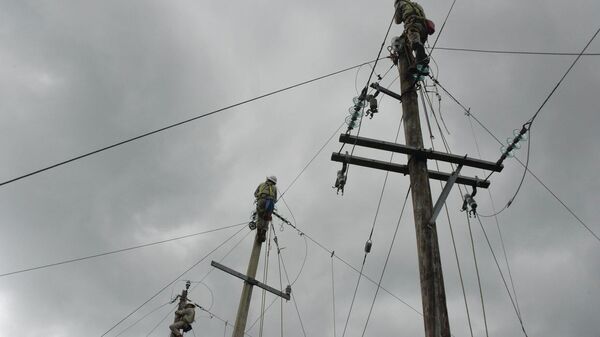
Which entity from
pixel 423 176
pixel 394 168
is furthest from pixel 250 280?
pixel 423 176

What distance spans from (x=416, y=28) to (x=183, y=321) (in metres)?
12.4

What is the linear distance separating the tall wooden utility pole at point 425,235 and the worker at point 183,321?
1148cm

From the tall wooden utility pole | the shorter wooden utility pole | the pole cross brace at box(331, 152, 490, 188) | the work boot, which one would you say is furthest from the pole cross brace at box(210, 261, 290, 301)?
the tall wooden utility pole

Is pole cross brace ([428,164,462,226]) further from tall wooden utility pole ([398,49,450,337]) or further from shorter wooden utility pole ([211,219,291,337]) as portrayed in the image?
shorter wooden utility pole ([211,219,291,337])

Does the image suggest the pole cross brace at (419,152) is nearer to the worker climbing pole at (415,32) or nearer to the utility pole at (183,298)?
the worker climbing pole at (415,32)

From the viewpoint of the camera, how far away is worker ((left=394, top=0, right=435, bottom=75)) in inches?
249

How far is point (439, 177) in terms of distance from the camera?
19.6ft

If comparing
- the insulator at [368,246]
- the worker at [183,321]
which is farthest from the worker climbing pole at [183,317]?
the insulator at [368,246]

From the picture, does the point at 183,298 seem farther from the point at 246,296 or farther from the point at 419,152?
the point at 419,152

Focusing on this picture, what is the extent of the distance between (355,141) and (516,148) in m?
2.72

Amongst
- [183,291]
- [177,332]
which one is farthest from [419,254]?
[183,291]

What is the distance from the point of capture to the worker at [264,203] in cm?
1222

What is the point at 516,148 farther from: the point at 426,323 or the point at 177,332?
the point at 177,332

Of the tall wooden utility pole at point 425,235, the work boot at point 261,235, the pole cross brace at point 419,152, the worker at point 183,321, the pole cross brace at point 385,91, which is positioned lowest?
the tall wooden utility pole at point 425,235
